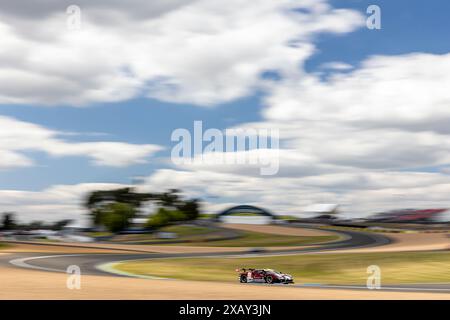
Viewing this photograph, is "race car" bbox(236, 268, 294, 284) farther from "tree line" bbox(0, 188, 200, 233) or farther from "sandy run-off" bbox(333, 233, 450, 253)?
"tree line" bbox(0, 188, 200, 233)

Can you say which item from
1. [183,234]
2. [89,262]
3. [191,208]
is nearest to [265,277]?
[89,262]

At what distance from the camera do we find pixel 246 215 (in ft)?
583

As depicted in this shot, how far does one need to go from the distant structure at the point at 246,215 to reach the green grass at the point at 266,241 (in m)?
48.3

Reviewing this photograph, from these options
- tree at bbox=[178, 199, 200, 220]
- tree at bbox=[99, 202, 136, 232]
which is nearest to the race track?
tree at bbox=[99, 202, 136, 232]

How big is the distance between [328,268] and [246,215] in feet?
424

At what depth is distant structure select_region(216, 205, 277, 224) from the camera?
173250 millimetres

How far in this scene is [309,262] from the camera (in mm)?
53438

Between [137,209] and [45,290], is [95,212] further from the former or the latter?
[45,290]

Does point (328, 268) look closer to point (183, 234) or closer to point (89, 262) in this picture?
point (89, 262)

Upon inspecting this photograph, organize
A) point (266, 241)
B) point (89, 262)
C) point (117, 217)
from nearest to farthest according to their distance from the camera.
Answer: point (89, 262) < point (266, 241) < point (117, 217)

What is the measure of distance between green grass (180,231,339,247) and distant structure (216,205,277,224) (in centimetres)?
4827

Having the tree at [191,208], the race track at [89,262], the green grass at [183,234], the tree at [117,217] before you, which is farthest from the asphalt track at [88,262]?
the tree at [191,208]

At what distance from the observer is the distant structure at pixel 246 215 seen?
17325cm
